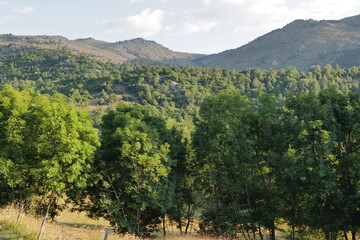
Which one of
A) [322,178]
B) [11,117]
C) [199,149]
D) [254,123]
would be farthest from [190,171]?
[11,117]

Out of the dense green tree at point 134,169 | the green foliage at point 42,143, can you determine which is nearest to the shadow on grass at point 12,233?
the green foliage at point 42,143

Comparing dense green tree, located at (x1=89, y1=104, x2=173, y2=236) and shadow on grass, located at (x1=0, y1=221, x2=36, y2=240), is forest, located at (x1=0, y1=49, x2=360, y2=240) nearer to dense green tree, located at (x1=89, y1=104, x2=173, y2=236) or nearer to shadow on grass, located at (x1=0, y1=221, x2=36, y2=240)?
dense green tree, located at (x1=89, y1=104, x2=173, y2=236)

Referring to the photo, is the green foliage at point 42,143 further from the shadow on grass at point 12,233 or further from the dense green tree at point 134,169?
the shadow on grass at point 12,233

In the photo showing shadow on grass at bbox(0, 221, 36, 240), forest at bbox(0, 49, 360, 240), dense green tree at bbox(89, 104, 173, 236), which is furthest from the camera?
dense green tree at bbox(89, 104, 173, 236)

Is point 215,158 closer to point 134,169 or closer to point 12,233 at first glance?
point 134,169

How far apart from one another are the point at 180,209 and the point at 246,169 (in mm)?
13820

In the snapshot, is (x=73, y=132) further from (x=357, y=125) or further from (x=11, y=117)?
(x=357, y=125)

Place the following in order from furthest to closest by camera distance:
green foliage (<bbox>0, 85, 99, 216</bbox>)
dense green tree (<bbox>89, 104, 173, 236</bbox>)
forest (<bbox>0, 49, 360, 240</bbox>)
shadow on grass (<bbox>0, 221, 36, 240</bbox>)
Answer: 1. dense green tree (<bbox>89, 104, 173, 236</bbox>)
2. forest (<bbox>0, 49, 360, 240</bbox>)
3. green foliage (<bbox>0, 85, 99, 216</bbox>)
4. shadow on grass (<bbox>0, 221, 36, 240</bbox>)

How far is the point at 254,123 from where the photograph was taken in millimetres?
31484

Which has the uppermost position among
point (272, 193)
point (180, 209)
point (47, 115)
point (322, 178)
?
point (47, 115)

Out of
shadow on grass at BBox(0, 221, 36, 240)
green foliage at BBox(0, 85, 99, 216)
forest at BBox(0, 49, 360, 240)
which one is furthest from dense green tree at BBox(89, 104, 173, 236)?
shadow on grass at BBox(0, 221, 36, 240)

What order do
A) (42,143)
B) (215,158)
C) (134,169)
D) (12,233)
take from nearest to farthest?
→ (12,233) < (42,143) < (134,169) < (215,158)

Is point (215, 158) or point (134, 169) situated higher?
point (215, 158)

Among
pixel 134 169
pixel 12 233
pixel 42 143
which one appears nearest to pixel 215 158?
pixel 134 169
